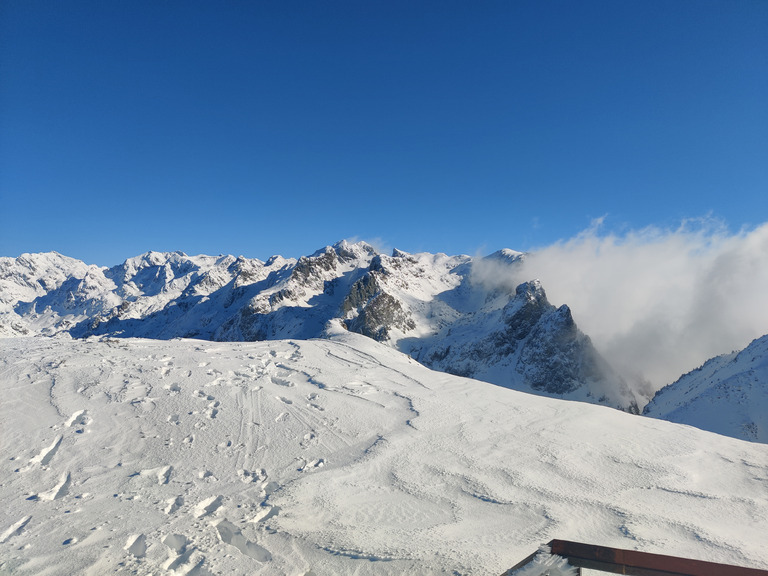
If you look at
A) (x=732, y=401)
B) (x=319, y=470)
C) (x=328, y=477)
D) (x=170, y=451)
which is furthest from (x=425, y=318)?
(x=328, y=477)

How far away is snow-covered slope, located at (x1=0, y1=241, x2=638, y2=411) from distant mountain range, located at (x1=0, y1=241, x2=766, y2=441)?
268 mm

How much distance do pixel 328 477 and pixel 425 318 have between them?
104 metres

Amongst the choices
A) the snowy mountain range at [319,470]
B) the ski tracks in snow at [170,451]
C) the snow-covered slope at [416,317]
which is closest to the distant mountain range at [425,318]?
the snow-covered slope at [416,317]

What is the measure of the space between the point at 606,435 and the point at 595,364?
73.7 m

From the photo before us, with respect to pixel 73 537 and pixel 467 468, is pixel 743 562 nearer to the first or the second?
pixel 467 468

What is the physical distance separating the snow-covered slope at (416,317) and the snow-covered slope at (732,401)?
98.5ft

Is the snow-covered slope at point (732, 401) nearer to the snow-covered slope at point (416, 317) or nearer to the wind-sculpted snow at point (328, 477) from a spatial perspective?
the wind-sculpted snow at point (328, 477)

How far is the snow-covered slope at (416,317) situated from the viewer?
244ft

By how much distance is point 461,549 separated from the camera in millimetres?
5777

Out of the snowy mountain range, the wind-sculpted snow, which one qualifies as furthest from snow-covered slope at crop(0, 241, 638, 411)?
the wind-sculpted snow

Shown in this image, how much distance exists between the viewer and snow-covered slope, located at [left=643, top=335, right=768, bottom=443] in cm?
2952

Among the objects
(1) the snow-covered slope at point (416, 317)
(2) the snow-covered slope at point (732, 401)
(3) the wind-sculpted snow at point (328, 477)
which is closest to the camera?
(3) the wind-sculpted snow at point (328, 477)

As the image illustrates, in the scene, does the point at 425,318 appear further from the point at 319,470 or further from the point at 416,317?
the point at 319,470

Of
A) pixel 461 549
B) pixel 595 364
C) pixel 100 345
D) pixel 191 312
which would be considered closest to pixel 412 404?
pixel 461 549
